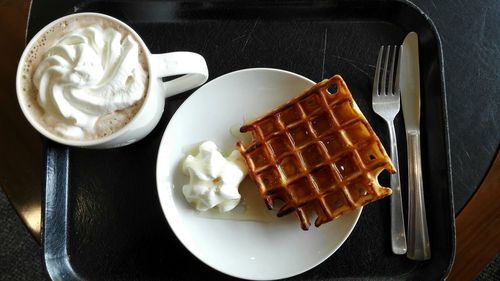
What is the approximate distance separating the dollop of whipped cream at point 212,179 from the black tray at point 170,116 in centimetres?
14

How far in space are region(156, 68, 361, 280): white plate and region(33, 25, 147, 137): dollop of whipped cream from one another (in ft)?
0.59

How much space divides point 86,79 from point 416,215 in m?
0.80

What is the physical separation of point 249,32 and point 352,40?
279 millimetres

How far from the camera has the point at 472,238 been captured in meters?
1.10

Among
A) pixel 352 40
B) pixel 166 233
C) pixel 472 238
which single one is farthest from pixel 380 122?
pixel 166 233

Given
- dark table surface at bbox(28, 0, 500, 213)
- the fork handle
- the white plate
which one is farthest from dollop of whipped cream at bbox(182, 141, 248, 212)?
dark table surface at bbox(28, 0, 500, 213)

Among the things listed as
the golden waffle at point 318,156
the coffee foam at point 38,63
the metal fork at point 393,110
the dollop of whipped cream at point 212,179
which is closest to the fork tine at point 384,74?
the metal fork at point 393,110

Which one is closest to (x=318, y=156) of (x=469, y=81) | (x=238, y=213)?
(x=238, y=213)

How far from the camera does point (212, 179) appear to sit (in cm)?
99

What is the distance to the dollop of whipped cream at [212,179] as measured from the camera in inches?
38.7

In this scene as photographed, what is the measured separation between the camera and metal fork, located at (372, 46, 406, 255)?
1067 millimetres

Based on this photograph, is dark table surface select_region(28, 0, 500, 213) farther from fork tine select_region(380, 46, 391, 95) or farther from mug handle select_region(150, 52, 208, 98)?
mug handle select_region(150, 52, 208, 98)

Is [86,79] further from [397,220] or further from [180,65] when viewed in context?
[397,220]

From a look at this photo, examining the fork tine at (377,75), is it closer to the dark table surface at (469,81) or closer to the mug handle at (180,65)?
the dark table surface at (469,81)
